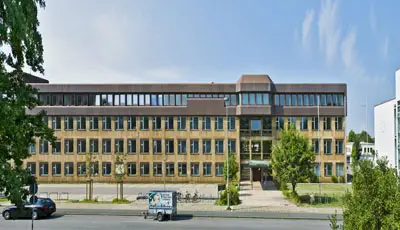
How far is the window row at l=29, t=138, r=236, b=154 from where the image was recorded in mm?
56281

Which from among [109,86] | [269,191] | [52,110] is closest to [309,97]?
[269,191]

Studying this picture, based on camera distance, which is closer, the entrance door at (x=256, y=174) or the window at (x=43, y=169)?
the entrance door at (x=256, y=174)

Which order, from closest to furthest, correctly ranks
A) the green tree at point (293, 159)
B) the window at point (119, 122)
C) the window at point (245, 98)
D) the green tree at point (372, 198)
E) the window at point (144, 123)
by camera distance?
the green tree at point (372, 198), the green tree at point (293, 159), the window at point (245, 98), the window at point (144, 123), the window at point (119, 122)

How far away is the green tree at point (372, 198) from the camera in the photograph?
9899 mm

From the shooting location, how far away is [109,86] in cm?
5584

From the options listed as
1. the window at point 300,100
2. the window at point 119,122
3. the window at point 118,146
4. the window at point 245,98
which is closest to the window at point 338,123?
the window at point 300,100

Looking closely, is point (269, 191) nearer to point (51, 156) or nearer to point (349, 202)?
point (51, 156)

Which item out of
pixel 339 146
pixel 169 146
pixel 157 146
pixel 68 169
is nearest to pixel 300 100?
pixel 339 146

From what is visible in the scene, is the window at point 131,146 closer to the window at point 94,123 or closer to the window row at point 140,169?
the window row at point 140,169

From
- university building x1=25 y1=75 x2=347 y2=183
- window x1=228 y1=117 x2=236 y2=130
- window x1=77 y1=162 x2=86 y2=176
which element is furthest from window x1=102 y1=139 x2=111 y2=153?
window x1=228 y1=117 x2=236 y2=130

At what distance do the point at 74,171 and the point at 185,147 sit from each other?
647 inches

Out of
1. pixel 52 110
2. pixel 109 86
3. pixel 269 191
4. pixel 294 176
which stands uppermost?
pixel 109 86

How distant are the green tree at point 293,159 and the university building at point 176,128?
19643 mm

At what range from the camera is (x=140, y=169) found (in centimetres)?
5650
